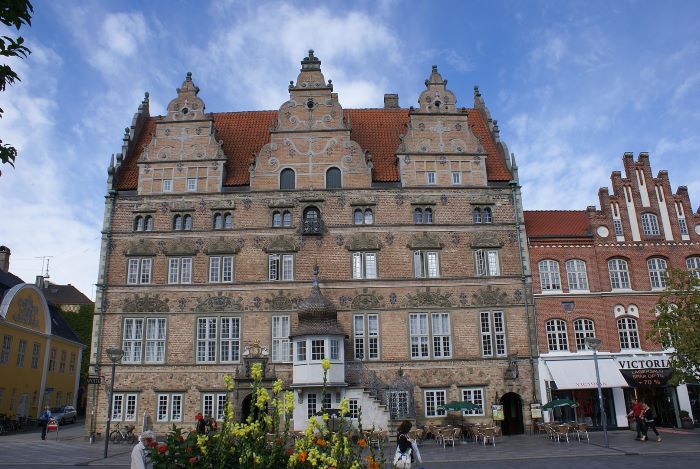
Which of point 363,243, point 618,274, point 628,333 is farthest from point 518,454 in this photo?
point 618,274

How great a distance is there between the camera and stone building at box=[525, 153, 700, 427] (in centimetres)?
2783

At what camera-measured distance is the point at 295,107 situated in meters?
30.7

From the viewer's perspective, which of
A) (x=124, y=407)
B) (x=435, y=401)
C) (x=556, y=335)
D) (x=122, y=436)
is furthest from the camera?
(x=556, y=335)

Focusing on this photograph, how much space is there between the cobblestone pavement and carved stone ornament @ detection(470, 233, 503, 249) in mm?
9160

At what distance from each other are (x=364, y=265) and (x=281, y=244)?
4.29 meters

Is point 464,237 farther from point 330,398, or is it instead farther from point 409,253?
point 330,398

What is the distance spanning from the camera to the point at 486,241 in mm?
28953

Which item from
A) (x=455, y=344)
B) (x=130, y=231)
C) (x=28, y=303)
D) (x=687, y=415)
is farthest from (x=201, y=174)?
(x=687, y=415)

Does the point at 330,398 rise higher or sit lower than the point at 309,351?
lower

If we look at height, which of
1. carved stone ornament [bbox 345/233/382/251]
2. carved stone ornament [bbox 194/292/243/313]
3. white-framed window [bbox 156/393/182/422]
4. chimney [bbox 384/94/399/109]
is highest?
chimney [bbox 384/94/399/109]

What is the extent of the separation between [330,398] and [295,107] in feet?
50.0

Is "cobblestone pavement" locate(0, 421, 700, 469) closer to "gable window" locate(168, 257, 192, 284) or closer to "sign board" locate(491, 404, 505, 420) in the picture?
"sign board" locate(491, 404, 505, 420)

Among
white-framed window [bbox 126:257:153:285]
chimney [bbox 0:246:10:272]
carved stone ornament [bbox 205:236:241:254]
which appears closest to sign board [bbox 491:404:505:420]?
carved stone ornament [bbox 205:236:241:254]

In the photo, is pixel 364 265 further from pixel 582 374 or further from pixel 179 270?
pixel 582 374
